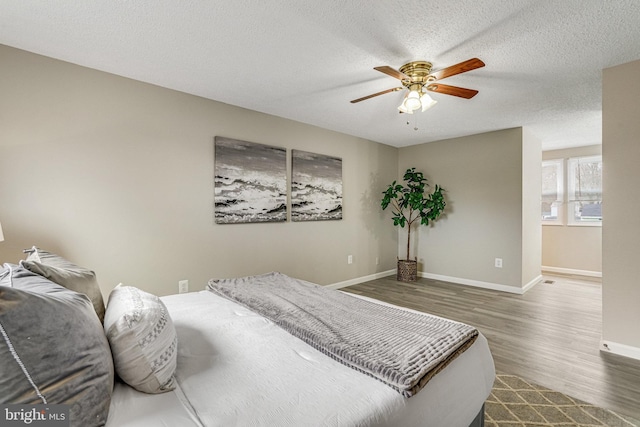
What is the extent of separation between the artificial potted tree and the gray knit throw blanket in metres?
3.26

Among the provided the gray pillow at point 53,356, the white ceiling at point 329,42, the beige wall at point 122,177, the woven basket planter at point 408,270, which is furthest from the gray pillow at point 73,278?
the woven basket planter at point 408,270

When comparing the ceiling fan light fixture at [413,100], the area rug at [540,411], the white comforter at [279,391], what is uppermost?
the ceiling fan light fixture at [413,100]

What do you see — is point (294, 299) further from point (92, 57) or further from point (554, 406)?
point (92, 57)

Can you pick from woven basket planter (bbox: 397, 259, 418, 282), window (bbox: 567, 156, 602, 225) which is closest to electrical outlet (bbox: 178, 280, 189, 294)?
woven basket planter (bbox: 397, 259, 418, 282)

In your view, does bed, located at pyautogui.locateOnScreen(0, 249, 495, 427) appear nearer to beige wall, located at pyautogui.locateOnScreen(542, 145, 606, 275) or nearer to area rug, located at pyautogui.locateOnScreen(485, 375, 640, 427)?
area rug, located at pyautogui.locateOnScreen(485, 375, 640, 427)

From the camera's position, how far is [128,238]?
106 inches

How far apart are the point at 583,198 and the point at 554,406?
514 centimetres

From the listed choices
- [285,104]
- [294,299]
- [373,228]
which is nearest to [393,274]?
[373,228]

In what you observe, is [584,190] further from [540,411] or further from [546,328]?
[540,411]

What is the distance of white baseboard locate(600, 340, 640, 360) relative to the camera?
7.85 ft

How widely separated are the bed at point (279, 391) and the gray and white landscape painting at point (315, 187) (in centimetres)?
268

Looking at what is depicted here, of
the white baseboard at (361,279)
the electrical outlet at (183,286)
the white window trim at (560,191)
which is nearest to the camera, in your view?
the electrical outlet at (183,286)

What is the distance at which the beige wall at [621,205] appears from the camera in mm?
2387

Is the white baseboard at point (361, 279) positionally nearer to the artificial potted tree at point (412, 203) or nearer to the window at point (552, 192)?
the artificial potted tree at point (412, 203)
